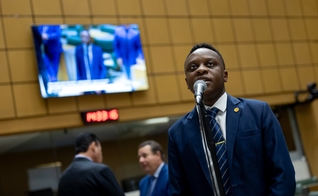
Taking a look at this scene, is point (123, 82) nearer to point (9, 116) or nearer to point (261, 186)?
point (9, 116)

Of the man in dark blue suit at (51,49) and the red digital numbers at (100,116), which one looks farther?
the red digital numbers at (100,116)

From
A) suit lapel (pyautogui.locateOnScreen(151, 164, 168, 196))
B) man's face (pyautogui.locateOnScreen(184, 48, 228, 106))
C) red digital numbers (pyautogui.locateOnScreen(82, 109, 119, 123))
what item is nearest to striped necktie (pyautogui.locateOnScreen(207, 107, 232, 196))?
man's face (pyautogui.locateOnScreen(184, 48, 228, 106))

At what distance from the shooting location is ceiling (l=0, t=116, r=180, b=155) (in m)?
7.39

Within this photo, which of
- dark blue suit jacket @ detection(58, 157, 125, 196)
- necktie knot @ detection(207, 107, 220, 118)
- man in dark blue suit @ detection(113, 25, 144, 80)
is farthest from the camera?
man in dark blue suit @ detection(113, 25, 144, 80)

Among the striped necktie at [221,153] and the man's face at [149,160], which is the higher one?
the striped necktie at [221,153]

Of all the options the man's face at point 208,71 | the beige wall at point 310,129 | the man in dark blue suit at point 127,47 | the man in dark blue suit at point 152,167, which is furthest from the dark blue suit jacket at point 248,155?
the beige wall at point 310,129

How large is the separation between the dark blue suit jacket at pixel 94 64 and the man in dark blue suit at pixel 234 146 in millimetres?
5281

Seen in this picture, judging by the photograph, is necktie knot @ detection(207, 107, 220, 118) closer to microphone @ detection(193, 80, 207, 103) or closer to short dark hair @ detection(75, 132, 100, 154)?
microphone @ detection(193, 80, 207, 103)

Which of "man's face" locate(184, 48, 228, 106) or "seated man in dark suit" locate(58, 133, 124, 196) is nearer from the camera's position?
"man's face" locate(184, 48, 228, 106)

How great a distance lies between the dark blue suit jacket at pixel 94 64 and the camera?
765 cm

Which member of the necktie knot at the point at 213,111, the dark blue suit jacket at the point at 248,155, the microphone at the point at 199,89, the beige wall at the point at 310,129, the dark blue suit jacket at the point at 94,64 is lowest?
the beige wall at the point at 310,129

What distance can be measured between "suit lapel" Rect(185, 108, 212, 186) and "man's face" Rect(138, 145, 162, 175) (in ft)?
9.78

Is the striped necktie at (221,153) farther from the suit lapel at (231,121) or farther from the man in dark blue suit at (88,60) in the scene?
the man in dark blue suit at (88,60)

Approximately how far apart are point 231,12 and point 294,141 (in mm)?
2652
